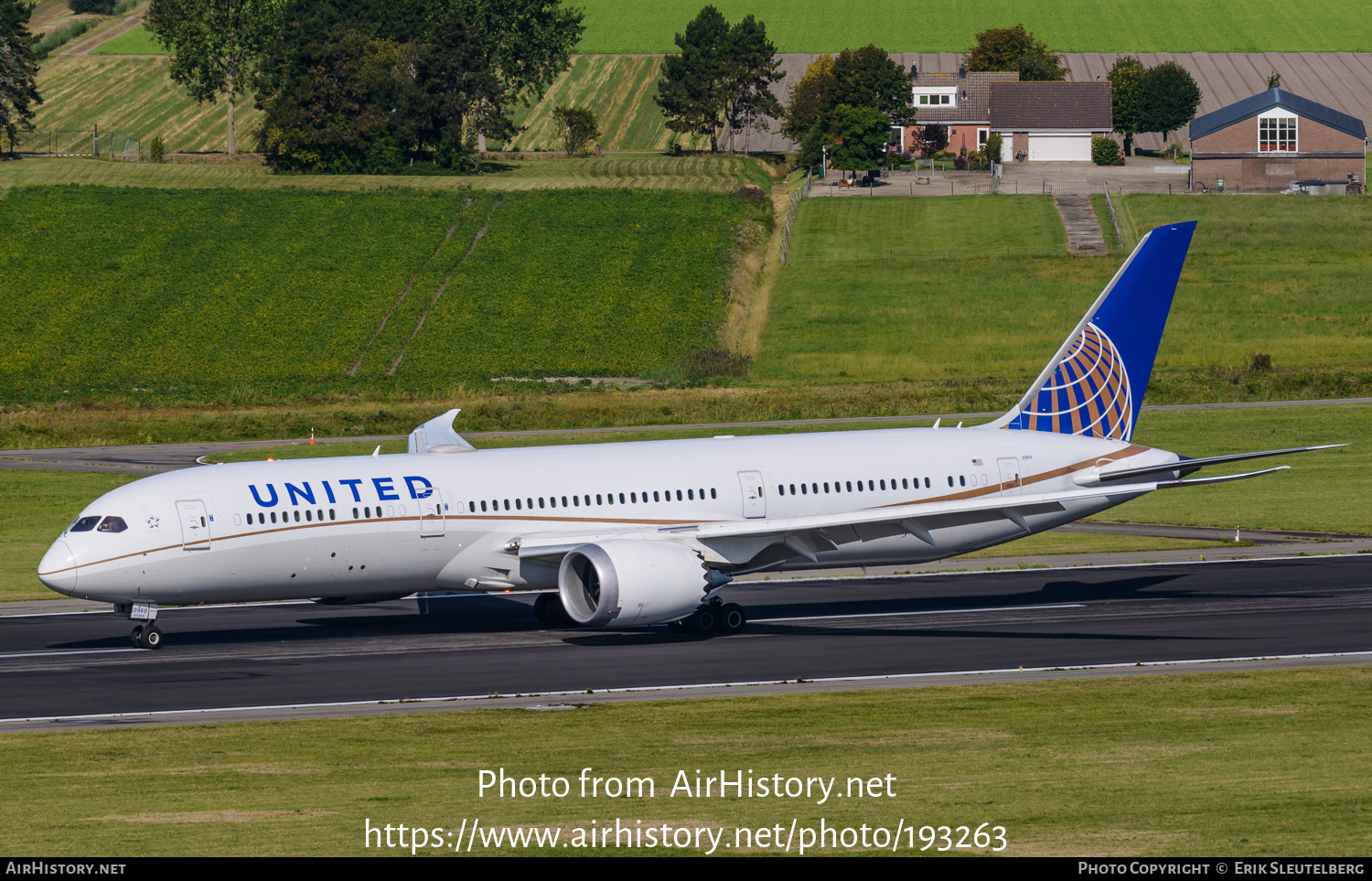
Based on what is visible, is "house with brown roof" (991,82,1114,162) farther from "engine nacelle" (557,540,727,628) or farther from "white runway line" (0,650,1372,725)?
"white runway line" (0,650,1372,725)

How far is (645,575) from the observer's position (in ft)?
117

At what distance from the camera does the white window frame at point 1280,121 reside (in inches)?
6388

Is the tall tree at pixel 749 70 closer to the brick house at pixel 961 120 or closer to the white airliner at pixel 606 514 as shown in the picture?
the brick house at pixel 961 120

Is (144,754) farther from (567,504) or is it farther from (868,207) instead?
(868,207)

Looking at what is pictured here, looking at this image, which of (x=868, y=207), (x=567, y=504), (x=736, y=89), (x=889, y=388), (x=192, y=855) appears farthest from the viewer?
(x=736, y=89)

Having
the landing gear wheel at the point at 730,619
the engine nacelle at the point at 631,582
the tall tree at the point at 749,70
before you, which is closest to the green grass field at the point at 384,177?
the tall tree at the point at 749,70

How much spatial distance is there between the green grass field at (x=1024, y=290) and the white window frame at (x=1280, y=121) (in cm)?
1686

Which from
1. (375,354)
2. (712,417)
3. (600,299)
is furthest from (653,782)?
(600,299)

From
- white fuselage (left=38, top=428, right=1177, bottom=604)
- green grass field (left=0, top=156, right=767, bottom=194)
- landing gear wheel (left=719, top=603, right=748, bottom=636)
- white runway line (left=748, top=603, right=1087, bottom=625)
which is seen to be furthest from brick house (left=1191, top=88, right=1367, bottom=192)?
landing gear wheel (left=719, top=603, right=748, bottom=636)

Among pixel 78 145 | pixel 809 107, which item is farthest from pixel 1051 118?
pixel 78 145

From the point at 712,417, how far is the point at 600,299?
37072mm

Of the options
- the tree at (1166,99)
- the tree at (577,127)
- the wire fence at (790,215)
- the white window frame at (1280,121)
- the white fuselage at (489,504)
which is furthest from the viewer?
the tree at (1166,99)

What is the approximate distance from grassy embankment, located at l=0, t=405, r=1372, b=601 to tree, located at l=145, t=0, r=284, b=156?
374 feet

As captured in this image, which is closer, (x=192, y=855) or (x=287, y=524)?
(x=192, y=855)
